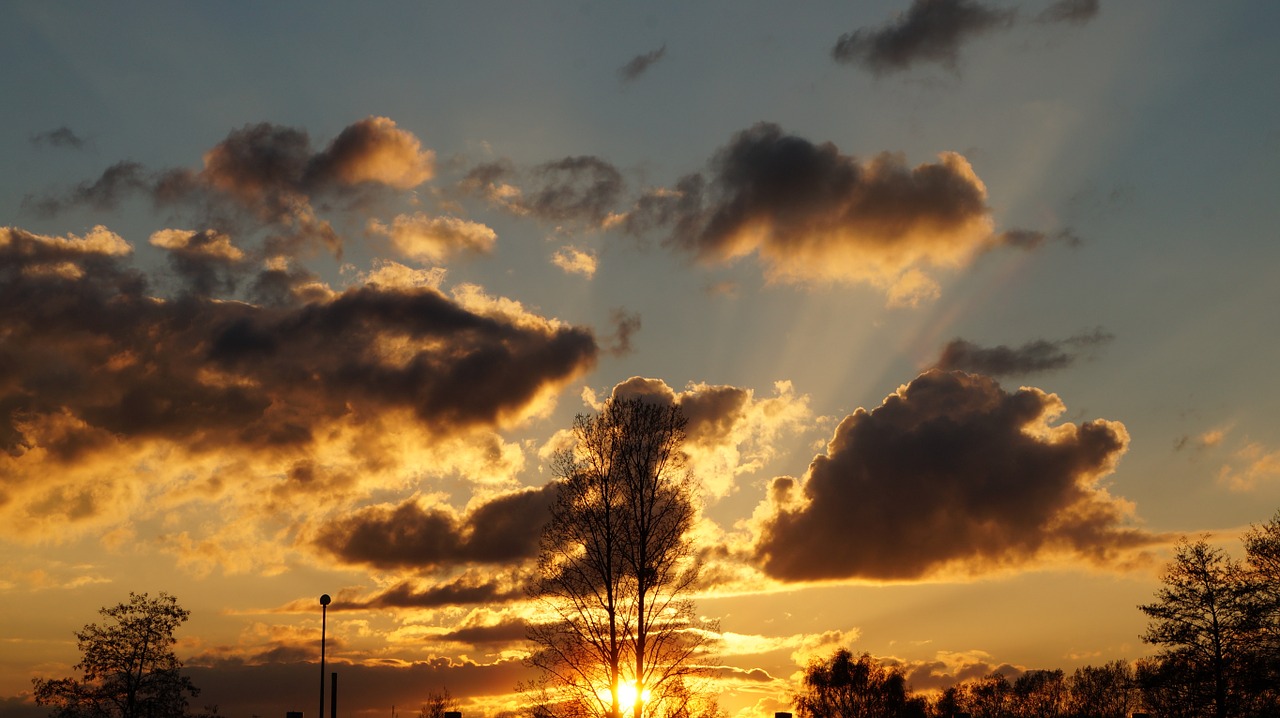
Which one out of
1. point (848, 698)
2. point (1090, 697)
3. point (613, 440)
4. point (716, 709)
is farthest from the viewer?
point (1090, 697)

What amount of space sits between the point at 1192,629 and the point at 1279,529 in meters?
7.83

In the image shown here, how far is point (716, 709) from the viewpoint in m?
52.3

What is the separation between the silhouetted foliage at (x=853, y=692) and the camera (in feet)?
454

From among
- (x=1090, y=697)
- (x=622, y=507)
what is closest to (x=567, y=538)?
(x=622, y=507)

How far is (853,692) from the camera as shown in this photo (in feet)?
460

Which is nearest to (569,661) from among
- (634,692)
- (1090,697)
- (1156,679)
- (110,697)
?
(634,692)

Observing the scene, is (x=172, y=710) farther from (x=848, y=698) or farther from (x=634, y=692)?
(x=848, y=698)

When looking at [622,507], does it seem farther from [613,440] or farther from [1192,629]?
[1192,629]

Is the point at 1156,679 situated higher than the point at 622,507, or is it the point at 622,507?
the point at 622,507

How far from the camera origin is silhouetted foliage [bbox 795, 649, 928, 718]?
138 metres

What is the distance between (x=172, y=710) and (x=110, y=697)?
4.06 meters

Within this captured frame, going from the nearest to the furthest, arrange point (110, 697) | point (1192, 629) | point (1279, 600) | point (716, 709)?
1. point (716, 709)
2. point (1279, 600)
3. point (1192, 629)
4. point (110, 697)

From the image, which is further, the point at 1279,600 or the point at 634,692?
the point at 1279,600

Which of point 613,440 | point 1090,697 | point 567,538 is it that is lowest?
point 1090,697
